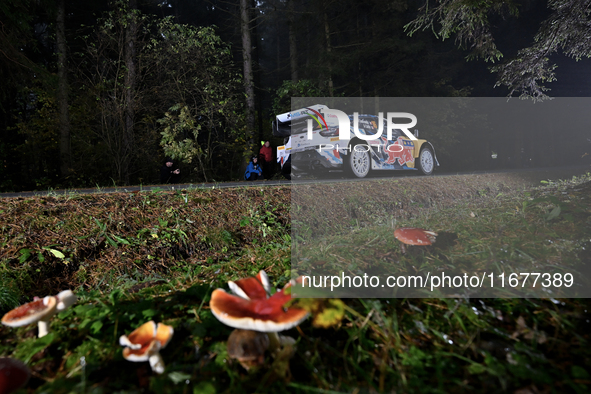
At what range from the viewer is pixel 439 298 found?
55.1 inches

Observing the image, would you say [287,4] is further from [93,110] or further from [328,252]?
[328,252]

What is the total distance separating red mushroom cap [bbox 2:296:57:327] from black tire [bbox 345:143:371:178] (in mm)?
7700

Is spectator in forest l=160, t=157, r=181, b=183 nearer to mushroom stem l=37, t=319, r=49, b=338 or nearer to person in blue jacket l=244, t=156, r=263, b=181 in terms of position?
person in blue jacket l=244, t=156, r=263, b=181

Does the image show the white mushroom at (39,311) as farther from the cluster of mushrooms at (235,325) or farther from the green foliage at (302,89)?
the green foliage at (302,89)

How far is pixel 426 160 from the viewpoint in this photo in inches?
419

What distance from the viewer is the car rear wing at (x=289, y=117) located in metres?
8.88

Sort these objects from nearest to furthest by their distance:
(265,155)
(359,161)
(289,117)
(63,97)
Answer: (359,161) → (289,117) → (63,97) → (265,155)

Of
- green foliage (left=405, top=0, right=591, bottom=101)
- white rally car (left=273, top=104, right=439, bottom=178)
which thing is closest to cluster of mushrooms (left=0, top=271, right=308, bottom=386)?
green foliage (left=405, top=0, right=591, bottom=101)

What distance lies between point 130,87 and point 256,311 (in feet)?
42.2

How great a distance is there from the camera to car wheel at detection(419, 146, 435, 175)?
10327mm

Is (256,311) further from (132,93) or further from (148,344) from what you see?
(132,93)

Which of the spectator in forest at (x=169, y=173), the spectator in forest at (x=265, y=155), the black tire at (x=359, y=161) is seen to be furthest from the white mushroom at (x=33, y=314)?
the spectator in forest at (x=265, y=155)

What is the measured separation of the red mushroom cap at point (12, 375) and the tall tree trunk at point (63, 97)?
13.5m

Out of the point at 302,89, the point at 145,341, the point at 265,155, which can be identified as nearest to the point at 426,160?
the point at 265,155
